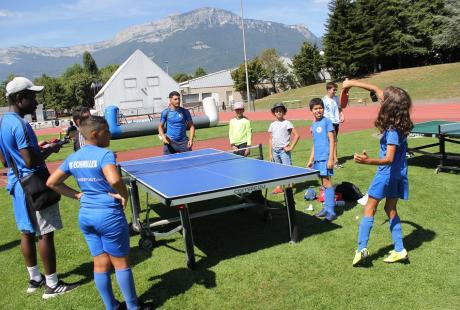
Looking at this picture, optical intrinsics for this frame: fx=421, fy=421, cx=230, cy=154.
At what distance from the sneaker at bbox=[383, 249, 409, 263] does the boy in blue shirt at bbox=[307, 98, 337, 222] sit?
1.62m

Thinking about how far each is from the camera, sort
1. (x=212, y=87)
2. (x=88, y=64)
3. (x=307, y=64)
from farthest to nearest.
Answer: (x=88, y=64)
(x=212, y=87)
(x=307, y=64)

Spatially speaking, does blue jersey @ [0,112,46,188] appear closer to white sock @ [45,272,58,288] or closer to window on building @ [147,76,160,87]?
white sock @ [45,272,58,288]

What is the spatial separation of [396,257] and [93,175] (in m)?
3.33

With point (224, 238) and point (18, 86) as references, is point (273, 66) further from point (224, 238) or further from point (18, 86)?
point (18, 86)

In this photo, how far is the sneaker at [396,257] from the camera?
15.2ft

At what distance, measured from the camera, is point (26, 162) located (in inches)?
169

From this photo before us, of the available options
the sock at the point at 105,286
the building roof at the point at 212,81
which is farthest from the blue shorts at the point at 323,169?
the building roof at the point at 212,81

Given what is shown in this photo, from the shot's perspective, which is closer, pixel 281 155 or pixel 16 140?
pixel 16 140

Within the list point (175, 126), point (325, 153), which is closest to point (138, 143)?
point (175, 126)

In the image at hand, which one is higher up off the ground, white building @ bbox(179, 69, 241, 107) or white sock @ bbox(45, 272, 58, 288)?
white building @ bbox(179, 69, 241, 107)

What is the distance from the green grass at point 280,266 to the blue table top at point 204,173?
998 mm

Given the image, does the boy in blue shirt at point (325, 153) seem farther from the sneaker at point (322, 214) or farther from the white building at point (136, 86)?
the white building at point (136, 86)

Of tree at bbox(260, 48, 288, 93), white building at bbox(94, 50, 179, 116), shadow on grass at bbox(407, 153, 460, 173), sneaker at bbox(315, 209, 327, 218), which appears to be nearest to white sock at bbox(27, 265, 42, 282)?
sneaker at bbox(315, 209, 327, 218)

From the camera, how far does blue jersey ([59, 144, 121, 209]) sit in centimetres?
356
